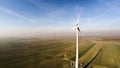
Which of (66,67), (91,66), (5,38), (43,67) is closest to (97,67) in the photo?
(91,66)

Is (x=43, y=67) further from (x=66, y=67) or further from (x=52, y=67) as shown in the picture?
(x=66, y=67)

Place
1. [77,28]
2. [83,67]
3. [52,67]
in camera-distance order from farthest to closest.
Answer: [83,67] < [52,67] < [77,28]

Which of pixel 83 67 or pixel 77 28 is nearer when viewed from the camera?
pixel 77 28

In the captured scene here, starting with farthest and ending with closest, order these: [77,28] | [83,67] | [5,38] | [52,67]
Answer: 1. [5,38]
2. [83,67]
3. [52,67]
4. [77,28]

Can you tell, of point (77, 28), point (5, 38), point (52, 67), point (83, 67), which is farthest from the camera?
point (5, 38)

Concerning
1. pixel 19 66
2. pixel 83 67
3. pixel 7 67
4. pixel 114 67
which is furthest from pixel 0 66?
pixel 114 67

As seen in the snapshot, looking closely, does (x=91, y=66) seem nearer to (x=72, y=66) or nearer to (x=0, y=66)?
(x=72, y=66)

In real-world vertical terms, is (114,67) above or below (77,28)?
below

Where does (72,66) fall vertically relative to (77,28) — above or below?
below

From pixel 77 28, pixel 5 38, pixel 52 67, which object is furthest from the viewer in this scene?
pixel 5 38
